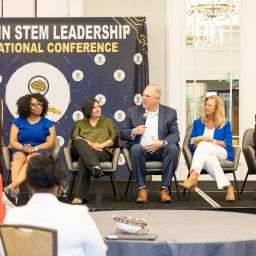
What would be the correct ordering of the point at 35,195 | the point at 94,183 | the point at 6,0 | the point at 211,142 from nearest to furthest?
the point at 35,195 < the point at 211,142 < the point at 94,183 < the point at 6,0

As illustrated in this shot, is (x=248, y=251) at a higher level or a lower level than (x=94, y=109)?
lower

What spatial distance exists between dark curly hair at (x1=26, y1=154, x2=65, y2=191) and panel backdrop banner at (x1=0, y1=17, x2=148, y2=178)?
614 centimetres

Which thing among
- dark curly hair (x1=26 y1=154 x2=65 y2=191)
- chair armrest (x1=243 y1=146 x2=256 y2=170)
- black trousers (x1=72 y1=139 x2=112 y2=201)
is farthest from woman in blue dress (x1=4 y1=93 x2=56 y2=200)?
dark curly hair (x1=26 y1=154 x2=65 y2=191)

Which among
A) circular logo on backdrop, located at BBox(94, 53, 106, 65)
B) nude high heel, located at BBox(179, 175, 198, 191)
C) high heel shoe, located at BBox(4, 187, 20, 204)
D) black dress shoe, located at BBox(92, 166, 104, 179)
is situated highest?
circular logo on backdrop, located at BBox(94, 53, 106, 65)

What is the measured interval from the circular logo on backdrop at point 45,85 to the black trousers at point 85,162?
1836mm

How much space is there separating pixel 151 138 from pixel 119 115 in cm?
180

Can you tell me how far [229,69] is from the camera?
9.69 meters

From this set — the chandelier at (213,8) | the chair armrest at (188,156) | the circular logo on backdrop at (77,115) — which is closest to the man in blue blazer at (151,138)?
the chair armrest at (188,156)

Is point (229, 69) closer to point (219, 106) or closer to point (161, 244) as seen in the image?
point (219, 106)

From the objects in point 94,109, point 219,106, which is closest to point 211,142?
point 219,106

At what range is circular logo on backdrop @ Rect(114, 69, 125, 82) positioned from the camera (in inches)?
349

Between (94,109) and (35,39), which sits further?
(35,39)

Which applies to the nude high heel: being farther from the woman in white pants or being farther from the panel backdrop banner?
the panel backdrop banner

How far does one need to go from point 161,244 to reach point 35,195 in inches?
37.2
